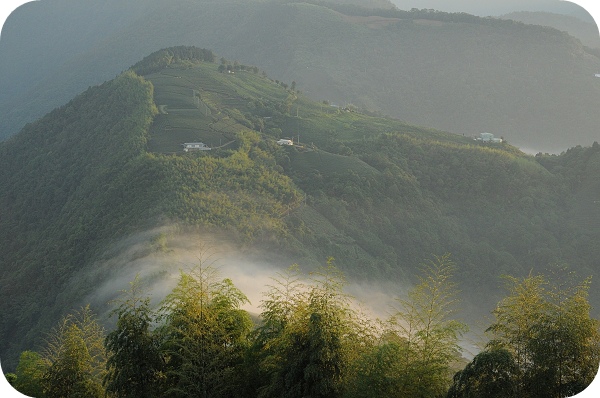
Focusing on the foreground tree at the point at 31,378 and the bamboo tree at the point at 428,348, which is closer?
the bamboo tree at the point at 428,348

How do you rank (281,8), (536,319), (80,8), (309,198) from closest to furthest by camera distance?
1. (536,319)
2. (309,198)
3. (281,8)
4. (80,8)

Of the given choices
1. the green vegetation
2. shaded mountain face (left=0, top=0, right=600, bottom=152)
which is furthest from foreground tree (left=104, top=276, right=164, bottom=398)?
shaded mountain face (left=0, top=0, right=600, bottom=152)

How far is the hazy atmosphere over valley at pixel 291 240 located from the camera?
405 inches

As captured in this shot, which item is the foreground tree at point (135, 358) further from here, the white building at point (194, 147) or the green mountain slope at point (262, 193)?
the white building at point (194, 147)

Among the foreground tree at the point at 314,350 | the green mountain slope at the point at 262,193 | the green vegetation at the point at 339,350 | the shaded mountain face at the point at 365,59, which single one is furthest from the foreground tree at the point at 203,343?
the shaded mountain face at the point at 365,59

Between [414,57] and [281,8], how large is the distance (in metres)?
27.8

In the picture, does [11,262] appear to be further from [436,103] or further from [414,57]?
[414,57]

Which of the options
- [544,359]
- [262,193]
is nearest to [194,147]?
[262,193]

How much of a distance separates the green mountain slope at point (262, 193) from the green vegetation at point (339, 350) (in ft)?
61.9

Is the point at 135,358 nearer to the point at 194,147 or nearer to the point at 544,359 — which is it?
the point at 544,359

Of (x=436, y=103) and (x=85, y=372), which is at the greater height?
(x=85, y=372)

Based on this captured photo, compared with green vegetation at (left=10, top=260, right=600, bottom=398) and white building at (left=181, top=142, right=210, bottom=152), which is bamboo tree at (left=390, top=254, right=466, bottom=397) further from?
white building at (left=181, top=142, right=210, bottom=152)

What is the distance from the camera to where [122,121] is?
49.8 m

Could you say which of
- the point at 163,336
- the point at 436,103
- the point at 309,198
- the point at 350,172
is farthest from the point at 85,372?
the point at 436,103
